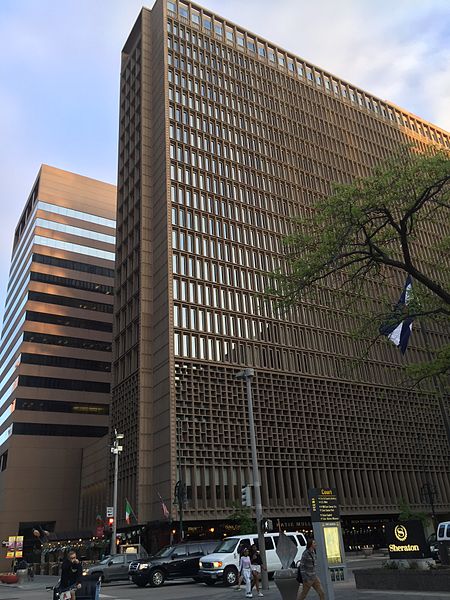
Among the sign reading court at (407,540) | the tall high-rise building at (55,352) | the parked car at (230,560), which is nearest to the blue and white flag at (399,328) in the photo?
the sign reading court at (407,540)

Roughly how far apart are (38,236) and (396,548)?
246 feet

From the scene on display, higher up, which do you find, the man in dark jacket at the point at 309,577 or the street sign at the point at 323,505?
the street sign at the point at 323,505

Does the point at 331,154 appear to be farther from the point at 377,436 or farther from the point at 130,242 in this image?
the point at 377,436

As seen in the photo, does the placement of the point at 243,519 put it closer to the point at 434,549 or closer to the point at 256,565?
the point at 434,549

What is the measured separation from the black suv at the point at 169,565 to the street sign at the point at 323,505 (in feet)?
38.1

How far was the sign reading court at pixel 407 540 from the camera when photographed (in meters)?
17.8

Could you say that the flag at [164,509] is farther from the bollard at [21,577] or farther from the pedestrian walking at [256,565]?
the pedestrian walking at [256,565]

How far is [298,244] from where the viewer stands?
2169 centimetres

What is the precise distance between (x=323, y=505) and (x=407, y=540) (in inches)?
137

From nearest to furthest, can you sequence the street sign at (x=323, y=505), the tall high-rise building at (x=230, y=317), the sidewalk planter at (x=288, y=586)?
the sidewalk planter at (x=288, y=586)
the street sign at (x=323, y=505)
the tall high-rise building at (x=230, y=317)

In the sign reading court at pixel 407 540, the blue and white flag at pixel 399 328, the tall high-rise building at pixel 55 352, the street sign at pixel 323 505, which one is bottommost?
the sign reading court at pixel 407 540

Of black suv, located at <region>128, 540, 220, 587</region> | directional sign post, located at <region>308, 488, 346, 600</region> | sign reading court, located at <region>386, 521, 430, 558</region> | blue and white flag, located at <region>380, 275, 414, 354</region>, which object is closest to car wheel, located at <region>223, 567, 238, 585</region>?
black suv, located at <region>128, 540, 220, 587</region>

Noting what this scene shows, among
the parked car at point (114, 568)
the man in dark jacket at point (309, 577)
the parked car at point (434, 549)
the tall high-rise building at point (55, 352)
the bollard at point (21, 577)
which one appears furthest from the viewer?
the tall high-rise building at point (55, 352)

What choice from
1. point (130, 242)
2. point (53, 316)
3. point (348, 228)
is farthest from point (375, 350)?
point (348, 228)
